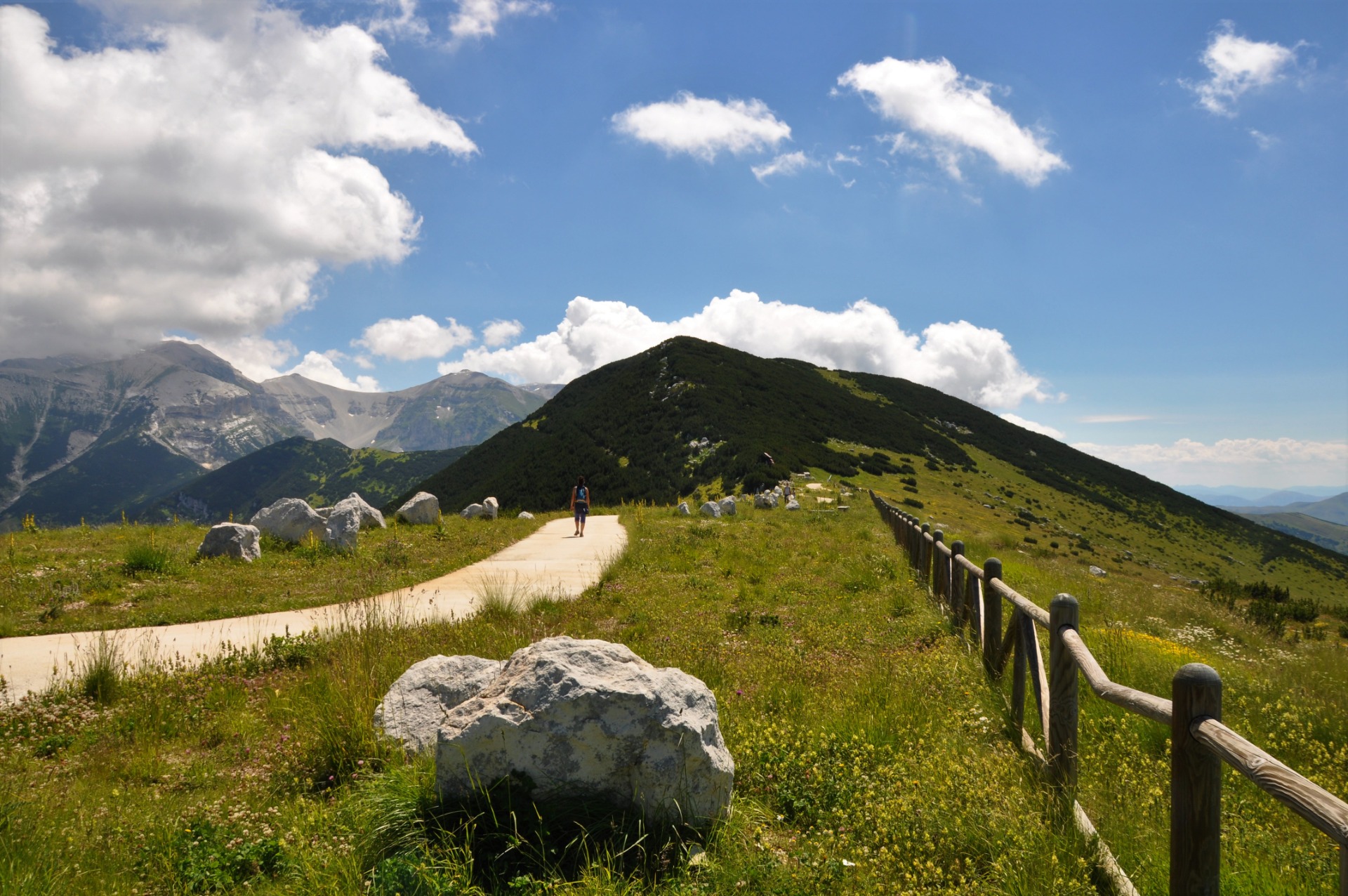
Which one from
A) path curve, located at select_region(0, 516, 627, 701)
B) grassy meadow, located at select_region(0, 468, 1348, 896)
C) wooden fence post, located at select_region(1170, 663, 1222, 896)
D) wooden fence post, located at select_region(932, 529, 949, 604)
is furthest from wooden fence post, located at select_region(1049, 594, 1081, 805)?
path curve, located at select_region(0, 516, 627, 701)

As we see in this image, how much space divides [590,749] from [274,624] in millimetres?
8577

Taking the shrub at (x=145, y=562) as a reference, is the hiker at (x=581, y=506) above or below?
above

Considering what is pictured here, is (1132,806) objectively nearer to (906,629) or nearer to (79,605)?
(906,629)

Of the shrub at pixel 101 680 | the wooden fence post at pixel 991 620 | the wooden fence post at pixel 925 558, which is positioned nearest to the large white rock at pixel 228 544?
the shrub at pixel 101 680

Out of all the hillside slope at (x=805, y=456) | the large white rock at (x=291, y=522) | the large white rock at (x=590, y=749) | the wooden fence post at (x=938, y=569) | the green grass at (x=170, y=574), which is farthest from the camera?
the hillside slope at (x=805, y=456)

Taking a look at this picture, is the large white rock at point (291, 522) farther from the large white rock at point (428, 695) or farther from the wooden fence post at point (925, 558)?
the wooden fence post at point (925, 558)

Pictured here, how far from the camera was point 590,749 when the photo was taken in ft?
13.1

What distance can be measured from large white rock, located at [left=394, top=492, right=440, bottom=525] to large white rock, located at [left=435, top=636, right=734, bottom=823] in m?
20.4

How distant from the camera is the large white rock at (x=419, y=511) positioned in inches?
910

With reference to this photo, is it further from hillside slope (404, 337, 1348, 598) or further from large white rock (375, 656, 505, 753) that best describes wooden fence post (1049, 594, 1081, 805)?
hillside slope (404, 337, 1348, 598)

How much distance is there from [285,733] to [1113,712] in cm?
762

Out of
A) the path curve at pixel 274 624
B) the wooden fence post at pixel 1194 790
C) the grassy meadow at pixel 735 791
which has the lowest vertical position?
the path curve at pixel 274 624

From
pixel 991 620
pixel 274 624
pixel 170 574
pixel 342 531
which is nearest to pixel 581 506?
pixel 342 531

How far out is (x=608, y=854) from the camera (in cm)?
357
